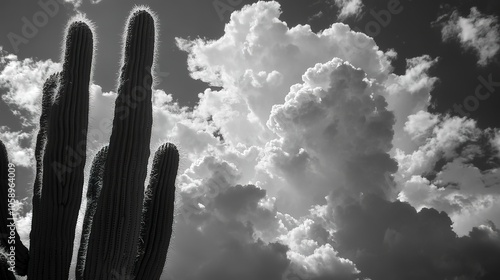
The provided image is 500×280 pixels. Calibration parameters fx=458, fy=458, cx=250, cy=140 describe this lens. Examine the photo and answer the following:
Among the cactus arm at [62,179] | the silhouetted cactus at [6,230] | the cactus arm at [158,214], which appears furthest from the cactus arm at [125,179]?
the silhouetted cactus at [6,230]

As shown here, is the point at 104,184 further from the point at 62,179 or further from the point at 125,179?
the point at 62,179

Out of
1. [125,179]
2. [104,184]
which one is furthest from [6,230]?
[125,179]

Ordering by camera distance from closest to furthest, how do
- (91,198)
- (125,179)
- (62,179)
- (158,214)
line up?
(125,179), (62,179), (158,214), (91,198)

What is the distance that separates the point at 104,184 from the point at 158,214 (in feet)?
3.93

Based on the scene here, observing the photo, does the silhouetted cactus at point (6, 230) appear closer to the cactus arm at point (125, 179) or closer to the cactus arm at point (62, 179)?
the cactus arm at point (62, 179)

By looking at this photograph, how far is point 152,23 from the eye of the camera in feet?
25.0

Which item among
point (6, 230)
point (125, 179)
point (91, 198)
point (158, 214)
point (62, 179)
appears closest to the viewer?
point (125, 179)

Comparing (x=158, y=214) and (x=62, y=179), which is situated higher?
(x=62, y=179)

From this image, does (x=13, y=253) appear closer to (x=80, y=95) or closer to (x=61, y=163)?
(x=61, y=163)

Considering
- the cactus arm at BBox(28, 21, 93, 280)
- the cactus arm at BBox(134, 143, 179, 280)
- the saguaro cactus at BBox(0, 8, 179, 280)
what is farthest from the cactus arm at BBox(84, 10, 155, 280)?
the cactus arm at BBox(28, 21, 93, 280)

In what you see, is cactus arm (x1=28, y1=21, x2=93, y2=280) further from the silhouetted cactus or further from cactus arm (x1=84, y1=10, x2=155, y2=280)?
cactus arm (x1=84, y1=10, x2=155, y2=280)

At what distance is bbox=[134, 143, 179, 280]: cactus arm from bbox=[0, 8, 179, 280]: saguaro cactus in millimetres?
15

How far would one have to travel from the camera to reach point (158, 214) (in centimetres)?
729

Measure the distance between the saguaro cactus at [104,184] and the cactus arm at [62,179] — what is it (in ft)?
0.04
